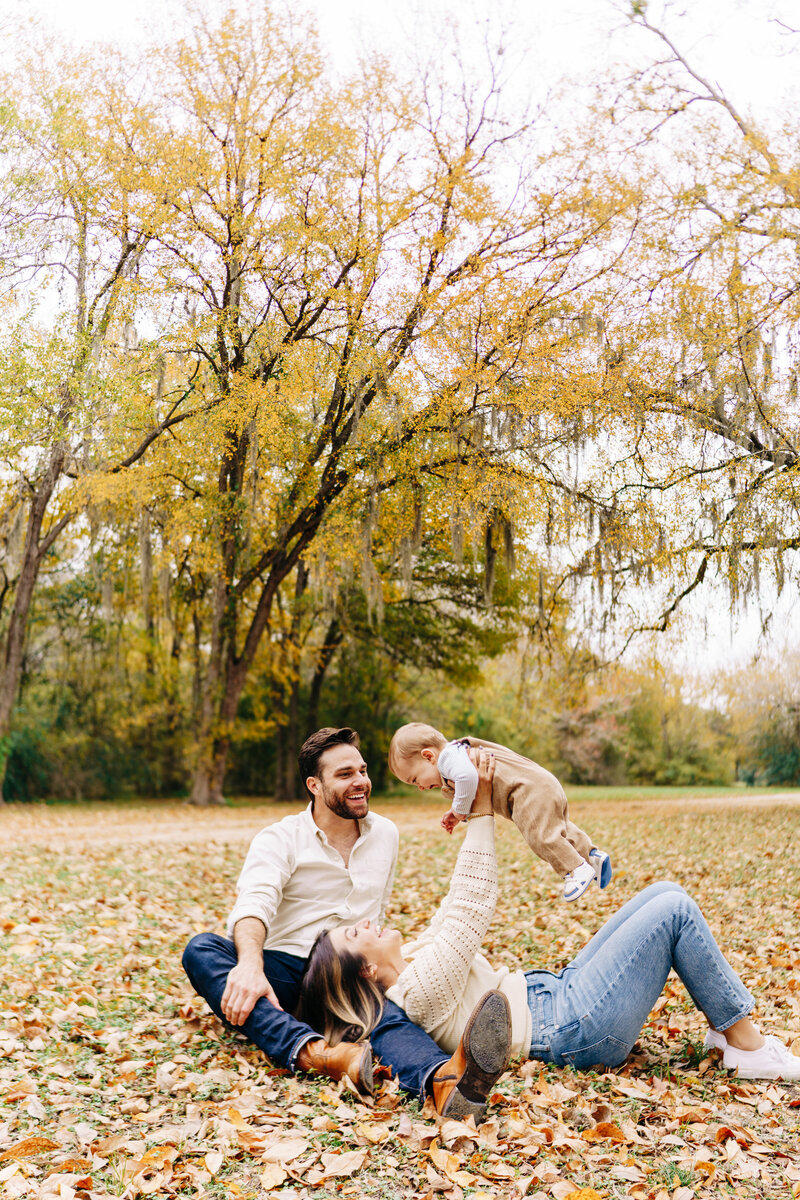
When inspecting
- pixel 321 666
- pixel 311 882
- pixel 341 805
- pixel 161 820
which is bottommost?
pixel 161 820

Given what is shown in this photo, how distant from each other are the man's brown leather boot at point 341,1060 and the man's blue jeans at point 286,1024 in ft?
0.11

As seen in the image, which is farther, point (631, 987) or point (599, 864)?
point (599, 864)

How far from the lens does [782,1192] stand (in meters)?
2.34

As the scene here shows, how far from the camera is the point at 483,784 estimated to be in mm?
2922

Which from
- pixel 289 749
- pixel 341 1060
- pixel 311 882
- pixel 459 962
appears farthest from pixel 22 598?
pixel 459 962

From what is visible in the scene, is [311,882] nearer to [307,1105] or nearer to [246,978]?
[246,978]

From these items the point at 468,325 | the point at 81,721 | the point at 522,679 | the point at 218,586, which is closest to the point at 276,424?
the point at 468,325

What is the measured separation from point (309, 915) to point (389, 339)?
1070 centimetres

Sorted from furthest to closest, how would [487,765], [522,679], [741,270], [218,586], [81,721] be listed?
[81,721]
[218,586]
[522,679]
[741,270]
[487,765]

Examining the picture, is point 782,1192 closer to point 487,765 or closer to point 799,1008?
point 487,765

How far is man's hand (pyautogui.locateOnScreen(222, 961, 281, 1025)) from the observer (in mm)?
2893

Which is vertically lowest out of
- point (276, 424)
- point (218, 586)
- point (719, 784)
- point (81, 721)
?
point (719, 784)

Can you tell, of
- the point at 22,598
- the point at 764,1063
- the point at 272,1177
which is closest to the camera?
the point at 272,1177

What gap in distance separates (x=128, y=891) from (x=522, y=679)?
898 cm
